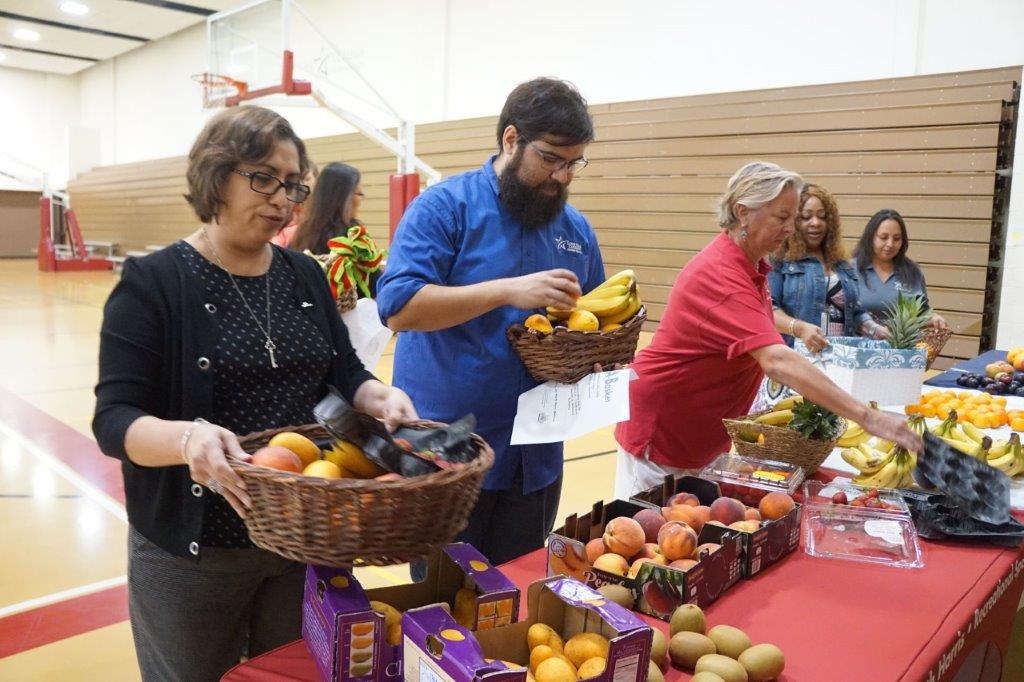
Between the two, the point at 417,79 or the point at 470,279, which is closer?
the point at 470,279

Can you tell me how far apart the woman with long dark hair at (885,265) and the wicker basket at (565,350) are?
3153mm

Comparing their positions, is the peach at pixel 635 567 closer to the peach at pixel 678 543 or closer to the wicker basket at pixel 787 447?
the peach at pixel 678 543

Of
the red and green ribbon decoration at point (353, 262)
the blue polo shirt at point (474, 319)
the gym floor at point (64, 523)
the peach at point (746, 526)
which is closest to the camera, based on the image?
the peach at point (746, 526)

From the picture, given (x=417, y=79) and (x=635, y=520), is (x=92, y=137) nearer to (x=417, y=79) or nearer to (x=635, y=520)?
(x=417, y=79)

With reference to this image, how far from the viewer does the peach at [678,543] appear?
1.50m

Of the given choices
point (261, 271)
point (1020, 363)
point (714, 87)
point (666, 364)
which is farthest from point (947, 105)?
point (261, 271)

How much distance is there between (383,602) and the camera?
1.26m

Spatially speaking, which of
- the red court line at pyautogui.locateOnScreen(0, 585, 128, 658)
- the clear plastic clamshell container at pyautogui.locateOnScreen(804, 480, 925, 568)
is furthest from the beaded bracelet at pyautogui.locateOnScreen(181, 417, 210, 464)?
the red court line at pyautogui.locateOnScreen(0, 585, 128, 658)

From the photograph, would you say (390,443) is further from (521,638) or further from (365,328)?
(365,328)

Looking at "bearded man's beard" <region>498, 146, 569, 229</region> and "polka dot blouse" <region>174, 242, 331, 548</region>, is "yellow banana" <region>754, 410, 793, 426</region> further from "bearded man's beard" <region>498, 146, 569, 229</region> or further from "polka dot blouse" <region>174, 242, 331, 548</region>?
"polka dot blouse" <region>174, 242, 331, 548</region>

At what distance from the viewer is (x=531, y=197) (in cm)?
200

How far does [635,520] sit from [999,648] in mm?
1029

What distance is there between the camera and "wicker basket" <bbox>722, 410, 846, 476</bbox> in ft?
7.35

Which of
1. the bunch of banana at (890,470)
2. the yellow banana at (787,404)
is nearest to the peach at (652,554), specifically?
the bunch of banana at (890,470)
